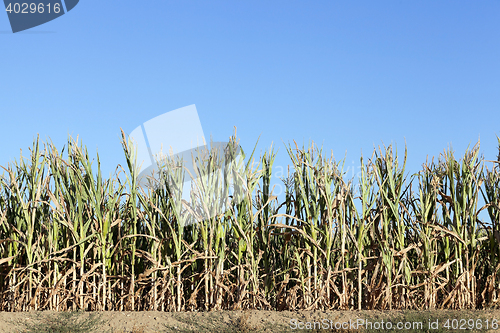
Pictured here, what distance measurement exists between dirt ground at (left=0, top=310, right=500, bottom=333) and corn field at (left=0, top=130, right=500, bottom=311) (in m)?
0.23

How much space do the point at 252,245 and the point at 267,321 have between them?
763 mm

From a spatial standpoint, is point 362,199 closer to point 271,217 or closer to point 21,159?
point 271,217

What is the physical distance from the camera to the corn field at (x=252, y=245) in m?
4.64

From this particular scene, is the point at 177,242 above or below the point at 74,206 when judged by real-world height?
below

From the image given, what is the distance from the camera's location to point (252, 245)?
4.61 meters

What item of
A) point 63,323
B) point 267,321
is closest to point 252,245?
point 267,321

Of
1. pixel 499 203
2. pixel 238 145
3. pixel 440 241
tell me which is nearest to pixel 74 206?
pixel 238 145

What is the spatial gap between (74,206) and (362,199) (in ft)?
10.2

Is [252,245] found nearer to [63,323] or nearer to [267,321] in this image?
[267,321]

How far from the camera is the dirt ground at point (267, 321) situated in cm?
416

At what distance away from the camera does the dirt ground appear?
4.16m

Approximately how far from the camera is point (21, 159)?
201 inches

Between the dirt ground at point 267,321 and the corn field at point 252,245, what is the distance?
9.0 inches

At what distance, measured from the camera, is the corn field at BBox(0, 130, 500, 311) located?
4.64 metres
